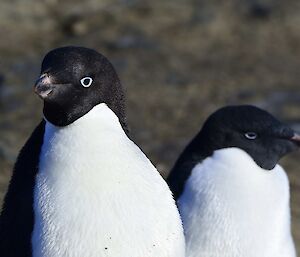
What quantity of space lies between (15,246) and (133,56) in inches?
231

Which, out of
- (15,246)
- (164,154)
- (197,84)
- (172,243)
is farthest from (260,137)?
(197,84)

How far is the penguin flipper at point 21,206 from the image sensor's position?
15.2 ft

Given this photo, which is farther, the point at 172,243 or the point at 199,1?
the point at 199,1

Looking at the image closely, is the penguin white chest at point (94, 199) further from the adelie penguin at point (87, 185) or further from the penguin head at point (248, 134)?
the penguin head at point (248, 134)

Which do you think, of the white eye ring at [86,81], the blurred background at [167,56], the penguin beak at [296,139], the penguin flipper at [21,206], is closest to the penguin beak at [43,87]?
the white eye ring at [86,81]

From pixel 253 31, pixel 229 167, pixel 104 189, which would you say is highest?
pixel 104 189

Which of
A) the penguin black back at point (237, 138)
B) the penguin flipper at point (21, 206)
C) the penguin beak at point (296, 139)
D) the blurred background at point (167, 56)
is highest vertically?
the penguin flipper at point (21, 206)

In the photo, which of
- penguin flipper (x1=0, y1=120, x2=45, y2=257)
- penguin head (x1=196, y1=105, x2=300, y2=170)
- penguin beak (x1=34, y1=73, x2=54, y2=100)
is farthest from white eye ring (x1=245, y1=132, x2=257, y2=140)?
penguin beak (x1=34, y1=73, x2=54, y2=100)

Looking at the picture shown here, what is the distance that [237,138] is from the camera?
5.91 meters

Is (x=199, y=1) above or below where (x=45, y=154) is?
below

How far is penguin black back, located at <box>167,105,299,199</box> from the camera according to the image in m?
5.90

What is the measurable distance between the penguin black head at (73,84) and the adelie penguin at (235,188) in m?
1.30

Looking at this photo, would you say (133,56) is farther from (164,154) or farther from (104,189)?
(104,189)

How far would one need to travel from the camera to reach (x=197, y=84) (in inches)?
391
